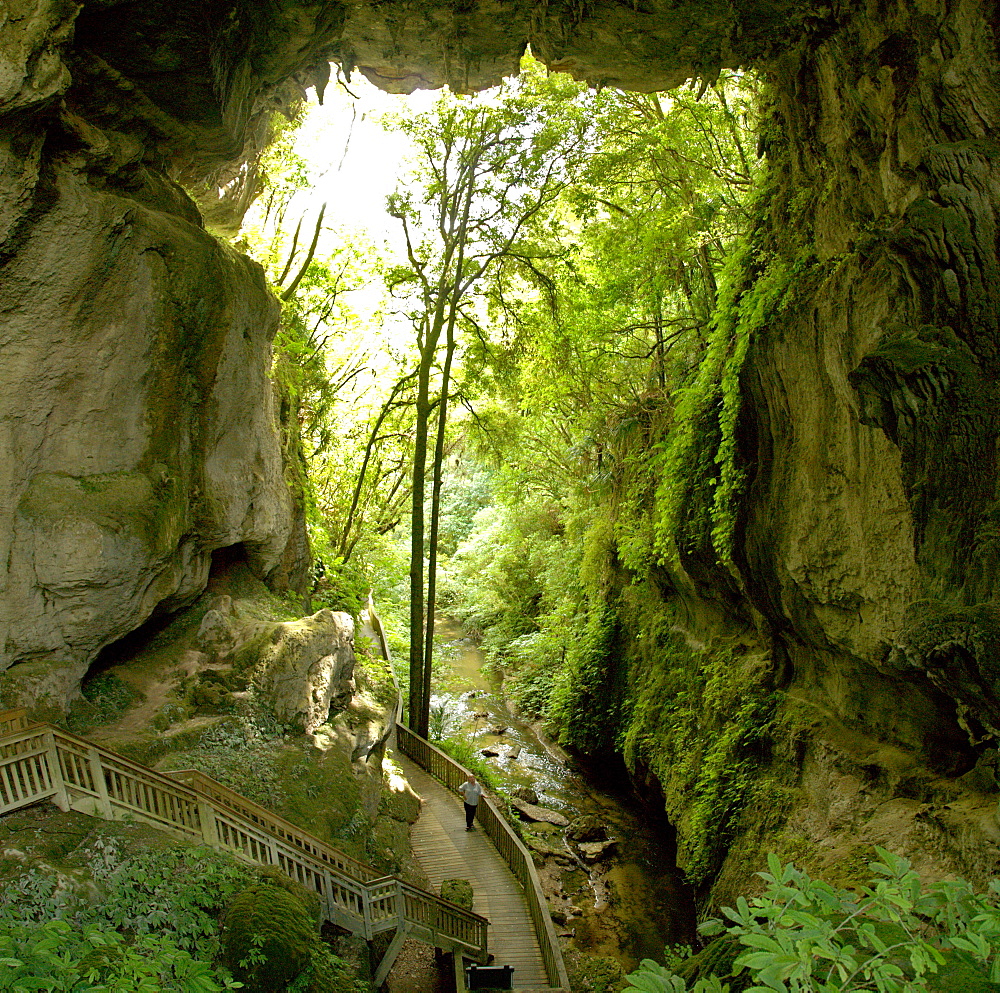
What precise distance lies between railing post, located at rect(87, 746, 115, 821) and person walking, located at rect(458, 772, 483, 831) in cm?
795

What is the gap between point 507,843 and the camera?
42.4 feet

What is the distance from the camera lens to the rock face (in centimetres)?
1097

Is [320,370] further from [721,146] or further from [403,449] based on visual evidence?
[721,146]

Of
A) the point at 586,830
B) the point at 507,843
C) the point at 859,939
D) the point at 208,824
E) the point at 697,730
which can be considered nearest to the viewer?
the point at 859,939

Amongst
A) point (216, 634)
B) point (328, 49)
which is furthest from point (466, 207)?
point (216, 634)

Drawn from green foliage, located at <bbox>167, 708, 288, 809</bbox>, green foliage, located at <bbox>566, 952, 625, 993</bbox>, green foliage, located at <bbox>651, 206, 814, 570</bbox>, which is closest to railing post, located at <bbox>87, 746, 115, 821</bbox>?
green foliage, located at <bbox>167, 708, 288, 809</bbox>

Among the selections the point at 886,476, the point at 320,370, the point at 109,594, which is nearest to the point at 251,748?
the point at 109,594

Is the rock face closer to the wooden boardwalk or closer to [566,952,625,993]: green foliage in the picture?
the wooden boardwalk

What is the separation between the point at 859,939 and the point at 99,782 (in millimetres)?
7206

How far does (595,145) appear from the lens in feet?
54.5

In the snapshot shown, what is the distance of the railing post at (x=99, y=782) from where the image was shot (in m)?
6.96

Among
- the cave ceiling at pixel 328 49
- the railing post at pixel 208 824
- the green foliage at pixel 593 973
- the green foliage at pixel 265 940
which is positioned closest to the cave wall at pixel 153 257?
the cave ceiling at pixel 328 49

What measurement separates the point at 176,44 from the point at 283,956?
1213 cm

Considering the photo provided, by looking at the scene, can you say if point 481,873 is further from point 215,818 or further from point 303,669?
point 215,818
